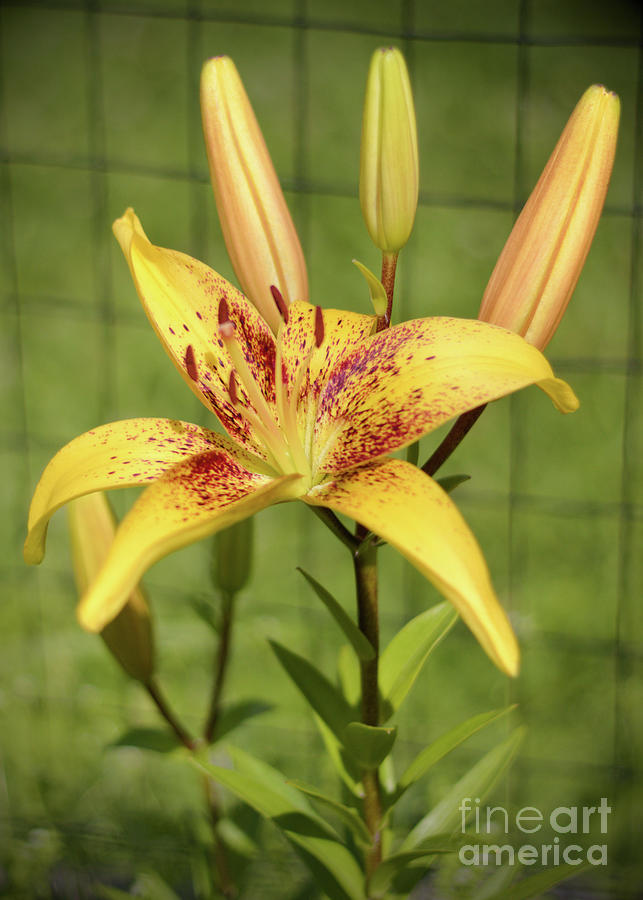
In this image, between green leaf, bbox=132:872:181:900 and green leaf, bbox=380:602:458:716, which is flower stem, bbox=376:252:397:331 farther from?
green leaf, bbox=132:872:181:900

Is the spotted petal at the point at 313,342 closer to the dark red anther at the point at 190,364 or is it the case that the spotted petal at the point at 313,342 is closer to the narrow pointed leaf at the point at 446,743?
the dark red anther at the point at 190,364

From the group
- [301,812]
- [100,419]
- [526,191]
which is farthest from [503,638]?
[100,419]

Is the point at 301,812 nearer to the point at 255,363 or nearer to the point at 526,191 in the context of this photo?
the point at 255,363

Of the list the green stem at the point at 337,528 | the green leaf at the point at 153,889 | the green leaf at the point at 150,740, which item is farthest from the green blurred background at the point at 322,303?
the green stem at the point at 337,528

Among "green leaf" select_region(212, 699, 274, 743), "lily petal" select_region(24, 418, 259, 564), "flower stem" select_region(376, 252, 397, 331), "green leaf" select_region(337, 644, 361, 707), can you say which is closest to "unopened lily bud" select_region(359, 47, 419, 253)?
"flower stem" select_region(376, 252, 397, 331)

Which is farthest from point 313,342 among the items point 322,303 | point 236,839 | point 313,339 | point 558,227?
point 322,303
